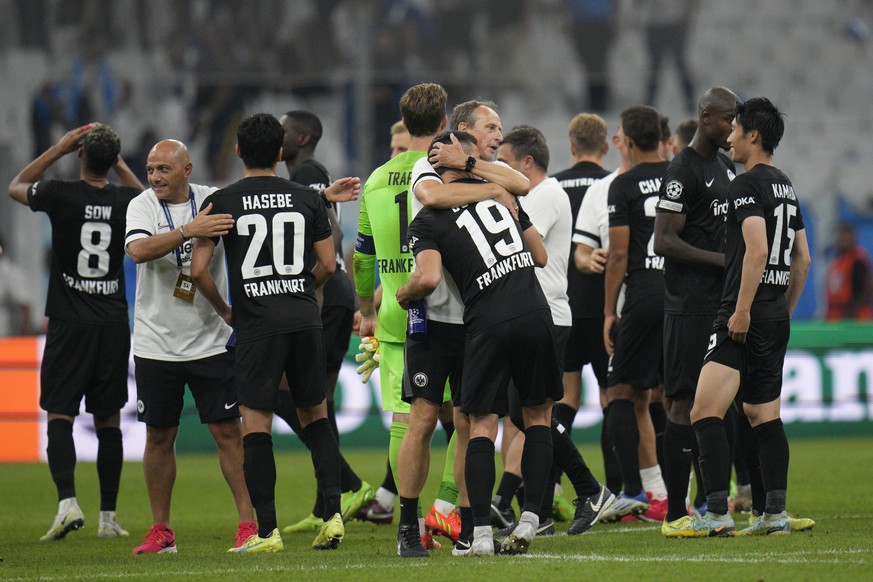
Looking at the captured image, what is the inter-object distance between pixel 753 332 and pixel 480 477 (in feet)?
5.38

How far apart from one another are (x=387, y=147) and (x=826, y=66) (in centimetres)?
837

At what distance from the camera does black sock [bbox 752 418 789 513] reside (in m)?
6.58

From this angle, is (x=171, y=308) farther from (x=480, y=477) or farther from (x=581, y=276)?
(x=581, y=276)

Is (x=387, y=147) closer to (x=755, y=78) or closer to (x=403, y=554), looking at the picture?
(x=755, y=78)

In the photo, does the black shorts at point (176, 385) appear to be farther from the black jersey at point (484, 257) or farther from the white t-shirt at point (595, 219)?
the white t-shirt at point (595, 219)

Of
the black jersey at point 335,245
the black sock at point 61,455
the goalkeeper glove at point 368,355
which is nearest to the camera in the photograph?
the goalkeeper glove at point 368,355

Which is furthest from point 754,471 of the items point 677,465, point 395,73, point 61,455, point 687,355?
point 395,73

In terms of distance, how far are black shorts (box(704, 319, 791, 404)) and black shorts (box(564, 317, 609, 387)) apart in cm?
214

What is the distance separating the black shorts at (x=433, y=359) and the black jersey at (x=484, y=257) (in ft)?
0.75

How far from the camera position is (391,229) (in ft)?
22.6

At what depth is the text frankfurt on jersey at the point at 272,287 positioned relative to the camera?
6.41 meters

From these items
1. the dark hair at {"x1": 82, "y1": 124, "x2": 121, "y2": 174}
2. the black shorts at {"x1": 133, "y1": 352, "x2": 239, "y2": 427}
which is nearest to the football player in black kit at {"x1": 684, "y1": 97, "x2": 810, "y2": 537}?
the black shorts at {"x1": 133, "y1": 352, "x2": 239, "y2": 427}

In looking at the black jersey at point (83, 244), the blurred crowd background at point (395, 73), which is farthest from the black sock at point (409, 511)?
the blurred crowd background at point (395, 73)

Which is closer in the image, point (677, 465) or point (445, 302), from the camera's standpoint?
point (445, 302)
